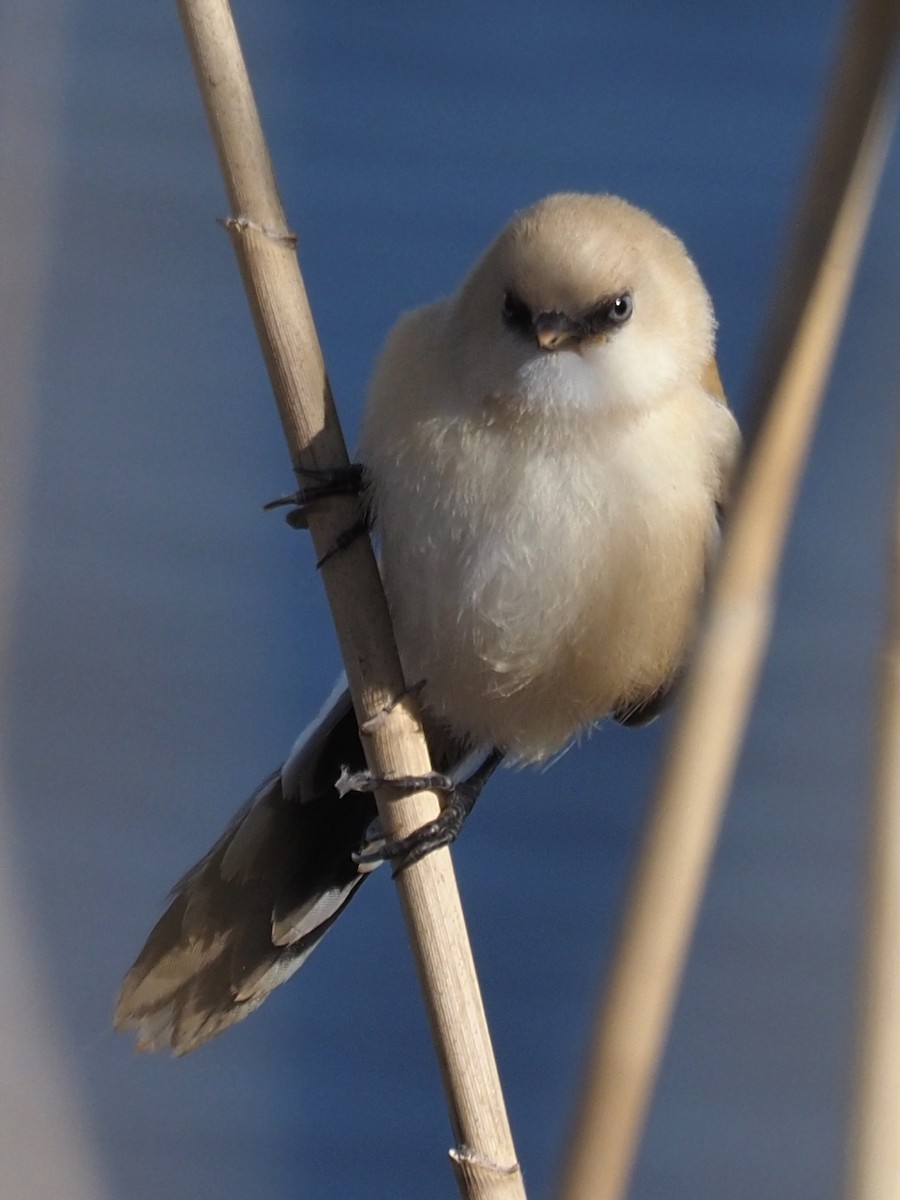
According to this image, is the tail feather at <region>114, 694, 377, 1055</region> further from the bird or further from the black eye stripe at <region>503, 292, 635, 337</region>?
the black eye stripe at <region>503, 292, 635, 337</region>

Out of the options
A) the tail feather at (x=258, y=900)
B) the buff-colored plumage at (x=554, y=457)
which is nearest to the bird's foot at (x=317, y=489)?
the buff-colored plumage at (x=554, y=457)

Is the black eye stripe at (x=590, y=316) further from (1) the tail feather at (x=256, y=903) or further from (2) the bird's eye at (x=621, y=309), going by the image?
(1) the tail feather at (x=256, y=903)

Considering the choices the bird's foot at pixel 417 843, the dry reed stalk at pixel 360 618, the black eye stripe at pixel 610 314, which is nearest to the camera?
the dry reed stalk at pixel 360 618

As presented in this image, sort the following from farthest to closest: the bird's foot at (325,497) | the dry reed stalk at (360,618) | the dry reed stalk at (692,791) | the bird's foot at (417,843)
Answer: the bird's foot at (325,497), the bird's foot at (417,843), the dry reed stalk at (360,618), the dry reed stalk at (692,791)

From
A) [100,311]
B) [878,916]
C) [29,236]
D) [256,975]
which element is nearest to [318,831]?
[256,975]

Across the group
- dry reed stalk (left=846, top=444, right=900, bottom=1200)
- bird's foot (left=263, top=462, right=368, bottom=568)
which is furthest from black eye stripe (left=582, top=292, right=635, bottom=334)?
dry reed stalk (left=846, top=444, right=900, bottom=1200)

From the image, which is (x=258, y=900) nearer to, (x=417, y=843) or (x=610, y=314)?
(x=417, y=843)
